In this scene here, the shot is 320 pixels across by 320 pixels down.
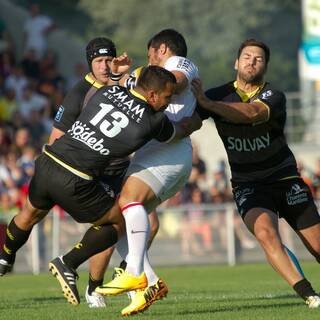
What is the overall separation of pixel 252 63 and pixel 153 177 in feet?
5.30

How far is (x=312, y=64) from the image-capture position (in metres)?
21.6

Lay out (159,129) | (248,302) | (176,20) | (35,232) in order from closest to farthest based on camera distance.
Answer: (159,129), (248,302), (35,232), (176,20)

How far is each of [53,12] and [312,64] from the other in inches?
729

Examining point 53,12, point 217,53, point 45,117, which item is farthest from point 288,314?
point 217,53

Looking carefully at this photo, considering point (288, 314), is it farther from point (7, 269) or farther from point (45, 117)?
point (45, 117)

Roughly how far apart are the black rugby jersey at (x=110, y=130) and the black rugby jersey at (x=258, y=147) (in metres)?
1.24

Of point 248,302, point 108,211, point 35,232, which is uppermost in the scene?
point 108,211

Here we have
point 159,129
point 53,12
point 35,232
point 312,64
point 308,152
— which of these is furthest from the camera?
point 53,12

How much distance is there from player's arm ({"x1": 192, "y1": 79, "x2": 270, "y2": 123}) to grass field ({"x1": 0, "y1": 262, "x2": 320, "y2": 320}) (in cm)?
162

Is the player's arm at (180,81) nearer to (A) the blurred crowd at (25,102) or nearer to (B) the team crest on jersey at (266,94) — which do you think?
(B) the team crest on jersey at (266,94)

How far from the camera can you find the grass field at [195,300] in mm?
9539

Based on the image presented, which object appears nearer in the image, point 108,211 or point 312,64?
point 108,211

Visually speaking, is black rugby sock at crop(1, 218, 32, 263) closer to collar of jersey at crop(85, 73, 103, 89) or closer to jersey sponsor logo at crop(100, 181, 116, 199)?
jersey sponsor logo at crop(100, 181, 116, 199)

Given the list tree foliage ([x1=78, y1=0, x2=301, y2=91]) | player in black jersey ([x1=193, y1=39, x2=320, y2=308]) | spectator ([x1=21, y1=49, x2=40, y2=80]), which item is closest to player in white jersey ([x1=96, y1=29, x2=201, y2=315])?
player in black jersey ([x1=193, y1=39, x2=320, y2=308])
